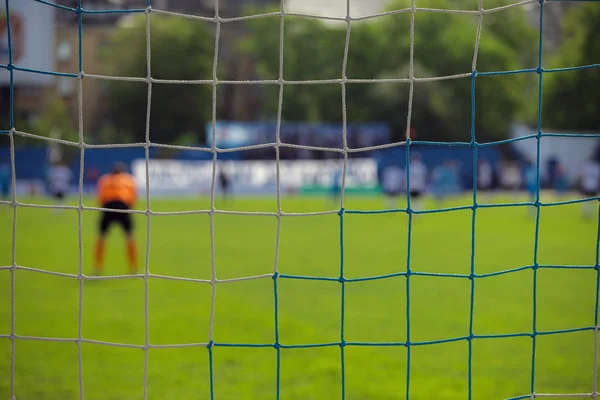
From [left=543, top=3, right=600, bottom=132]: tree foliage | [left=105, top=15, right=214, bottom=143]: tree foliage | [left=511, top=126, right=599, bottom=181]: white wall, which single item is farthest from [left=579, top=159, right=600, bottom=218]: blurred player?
[left=105, top=15, right=214, bottom=143]: tree foliage

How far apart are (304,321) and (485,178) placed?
89.2 ft

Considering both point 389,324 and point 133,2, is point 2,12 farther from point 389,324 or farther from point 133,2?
point 133,2

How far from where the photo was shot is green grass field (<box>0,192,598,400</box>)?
5.64m

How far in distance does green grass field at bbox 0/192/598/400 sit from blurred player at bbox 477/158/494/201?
18.6 metres

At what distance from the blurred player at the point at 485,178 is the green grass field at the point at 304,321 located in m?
18.6

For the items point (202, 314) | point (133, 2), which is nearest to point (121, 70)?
point (133, 2)

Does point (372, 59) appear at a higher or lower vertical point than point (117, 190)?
higher

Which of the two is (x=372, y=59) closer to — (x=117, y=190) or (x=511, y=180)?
(x=511, y=180)

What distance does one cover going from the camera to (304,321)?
7.68 m

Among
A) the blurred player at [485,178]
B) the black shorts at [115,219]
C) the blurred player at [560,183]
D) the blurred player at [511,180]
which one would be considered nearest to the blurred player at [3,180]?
the black shorts at [115,219]

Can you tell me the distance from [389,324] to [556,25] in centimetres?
4390

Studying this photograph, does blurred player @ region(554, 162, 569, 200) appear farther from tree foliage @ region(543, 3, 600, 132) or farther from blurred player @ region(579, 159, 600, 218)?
blurred player @ region(579, 159, 600, 218)

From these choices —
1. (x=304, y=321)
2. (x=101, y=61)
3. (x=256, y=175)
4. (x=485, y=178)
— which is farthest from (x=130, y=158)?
(x=304, y=321)

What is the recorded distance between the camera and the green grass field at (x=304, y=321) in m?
5.64
